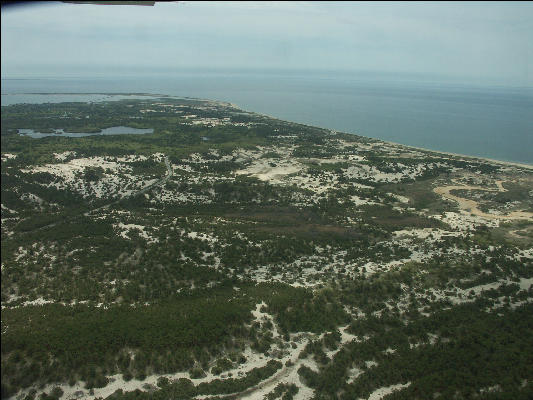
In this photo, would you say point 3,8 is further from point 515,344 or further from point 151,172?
point 151,172

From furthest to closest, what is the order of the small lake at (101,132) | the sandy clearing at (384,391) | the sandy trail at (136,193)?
the small lake at (101,132), the sandy trail at (136,193), the sandy clearing at (384,391)

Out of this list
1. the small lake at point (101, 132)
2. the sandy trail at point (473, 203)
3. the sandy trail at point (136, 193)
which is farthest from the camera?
the small lake at point (101, 132)

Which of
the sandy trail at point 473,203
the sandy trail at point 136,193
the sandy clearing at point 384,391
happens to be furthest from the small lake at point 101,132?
the sandy clearing at point 384,391

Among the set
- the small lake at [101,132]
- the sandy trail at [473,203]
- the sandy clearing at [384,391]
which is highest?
the small lake at [101,132]

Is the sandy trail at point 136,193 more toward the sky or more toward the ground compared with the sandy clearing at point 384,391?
more toward the sky

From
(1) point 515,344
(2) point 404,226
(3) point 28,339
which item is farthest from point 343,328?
(2) point 404,226

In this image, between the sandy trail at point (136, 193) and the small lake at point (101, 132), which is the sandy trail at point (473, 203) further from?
the small lake at point (101, 132)

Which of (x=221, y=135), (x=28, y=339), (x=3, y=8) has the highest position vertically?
(x=3, y=8)

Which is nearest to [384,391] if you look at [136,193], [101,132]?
[136,193]

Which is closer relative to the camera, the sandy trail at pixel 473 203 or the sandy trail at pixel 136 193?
the sandy trail at pixel 136 193

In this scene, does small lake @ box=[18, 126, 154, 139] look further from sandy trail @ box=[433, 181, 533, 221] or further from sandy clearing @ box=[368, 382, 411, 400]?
sandy clearing @ box=[368, 382, 411, 400]

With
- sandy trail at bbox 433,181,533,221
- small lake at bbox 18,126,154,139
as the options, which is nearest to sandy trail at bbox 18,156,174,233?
small lake at bbox 18,126,154,139
